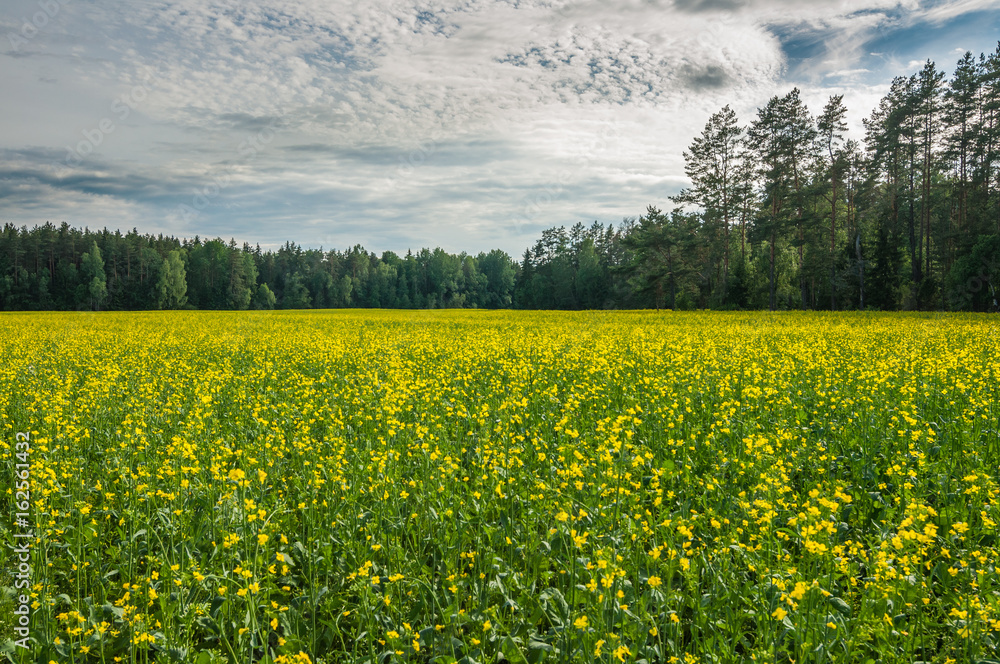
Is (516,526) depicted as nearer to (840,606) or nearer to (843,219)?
(840,606)

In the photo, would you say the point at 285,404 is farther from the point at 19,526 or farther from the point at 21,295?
the point at 21,295

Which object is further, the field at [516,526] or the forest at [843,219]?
the forest at [843,219]

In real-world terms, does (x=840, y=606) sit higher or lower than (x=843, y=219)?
lower

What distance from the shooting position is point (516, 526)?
4547mm

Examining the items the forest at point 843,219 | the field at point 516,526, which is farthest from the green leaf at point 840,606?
the forest at point 843,219

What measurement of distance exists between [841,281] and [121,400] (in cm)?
5175

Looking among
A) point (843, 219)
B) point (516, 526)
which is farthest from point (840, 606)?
point (843, 219)

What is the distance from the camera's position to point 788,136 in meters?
42.0

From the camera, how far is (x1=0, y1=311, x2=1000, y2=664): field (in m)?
3.16

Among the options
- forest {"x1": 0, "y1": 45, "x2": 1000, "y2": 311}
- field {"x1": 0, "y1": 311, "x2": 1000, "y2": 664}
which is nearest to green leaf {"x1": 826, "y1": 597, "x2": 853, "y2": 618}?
field {"x1": 0, "y1": 311, "x2": 1000, "y2": 664}

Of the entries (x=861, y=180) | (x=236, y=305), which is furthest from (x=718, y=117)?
(x=236, y=305)

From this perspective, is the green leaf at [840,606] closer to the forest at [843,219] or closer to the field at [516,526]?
the field at [516,526]

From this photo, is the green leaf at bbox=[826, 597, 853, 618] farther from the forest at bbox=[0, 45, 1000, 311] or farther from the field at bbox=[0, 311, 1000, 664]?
the forest at bbox=[0, 45, 1000, 311]

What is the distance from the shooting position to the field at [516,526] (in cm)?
316
